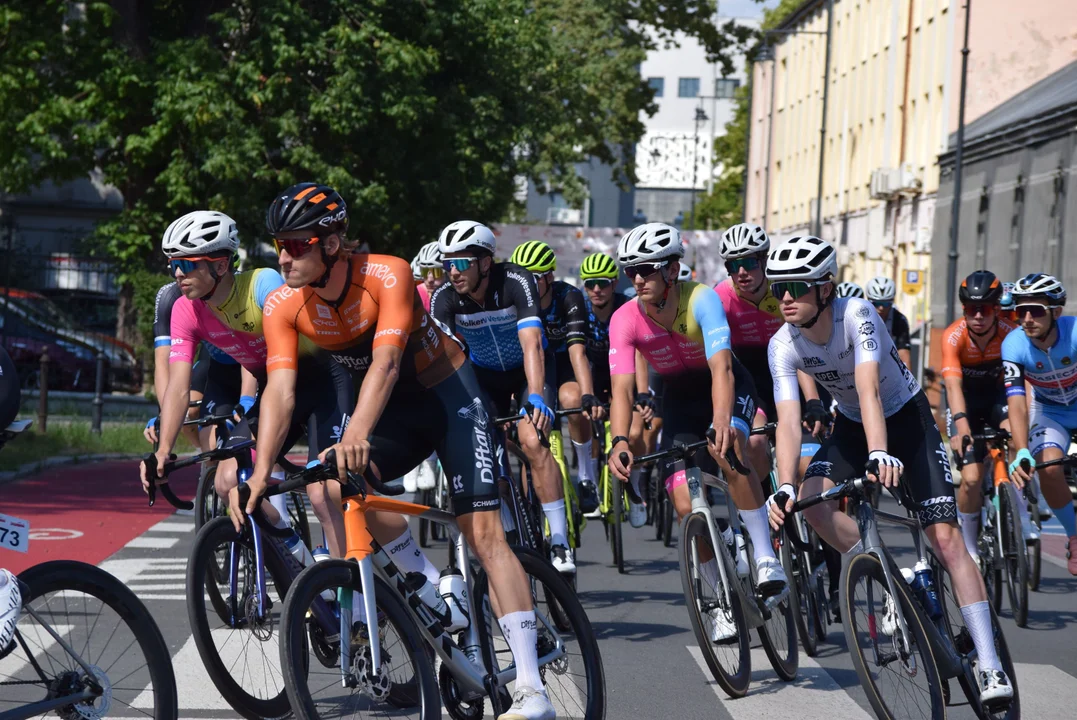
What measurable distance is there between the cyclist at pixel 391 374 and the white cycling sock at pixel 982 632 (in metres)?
1.91

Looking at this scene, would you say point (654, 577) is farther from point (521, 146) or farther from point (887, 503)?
point (521, 146)

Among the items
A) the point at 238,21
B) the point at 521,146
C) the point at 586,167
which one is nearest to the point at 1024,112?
the point at 521,146

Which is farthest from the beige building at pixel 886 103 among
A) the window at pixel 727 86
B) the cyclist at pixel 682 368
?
the window at pixel 727 86

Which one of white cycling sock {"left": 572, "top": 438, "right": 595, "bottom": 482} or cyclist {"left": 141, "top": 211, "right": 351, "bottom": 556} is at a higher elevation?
cyclist {"left": 141, "top": 211, "right": 351, "bottom": 556}

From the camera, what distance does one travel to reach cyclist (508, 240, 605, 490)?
10.8 m

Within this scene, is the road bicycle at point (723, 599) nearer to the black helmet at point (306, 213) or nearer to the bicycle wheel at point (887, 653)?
the bicycle wheel at point (887, 653)

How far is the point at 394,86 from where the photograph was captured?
28172 millimetres

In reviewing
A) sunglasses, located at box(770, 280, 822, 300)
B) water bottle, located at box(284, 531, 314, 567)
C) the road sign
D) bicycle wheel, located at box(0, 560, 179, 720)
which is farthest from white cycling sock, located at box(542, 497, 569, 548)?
the road sign

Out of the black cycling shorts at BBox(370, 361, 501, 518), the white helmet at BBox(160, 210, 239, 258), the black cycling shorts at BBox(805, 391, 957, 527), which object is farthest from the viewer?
the white helmet at BBox(160, 210, 239, 258)

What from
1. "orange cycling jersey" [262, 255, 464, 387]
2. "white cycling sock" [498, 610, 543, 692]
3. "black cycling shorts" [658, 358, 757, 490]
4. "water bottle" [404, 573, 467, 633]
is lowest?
"white cycling sock" [498, 610, 543, 692]

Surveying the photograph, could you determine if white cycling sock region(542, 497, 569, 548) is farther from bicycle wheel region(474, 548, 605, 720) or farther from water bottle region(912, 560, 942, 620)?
bicycle wheel region(474, 548, 605, 720)

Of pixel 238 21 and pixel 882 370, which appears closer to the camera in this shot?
pixel 882 370

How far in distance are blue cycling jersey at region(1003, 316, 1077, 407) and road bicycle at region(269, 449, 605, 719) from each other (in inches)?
187

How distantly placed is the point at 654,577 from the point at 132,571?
11.1 ft
